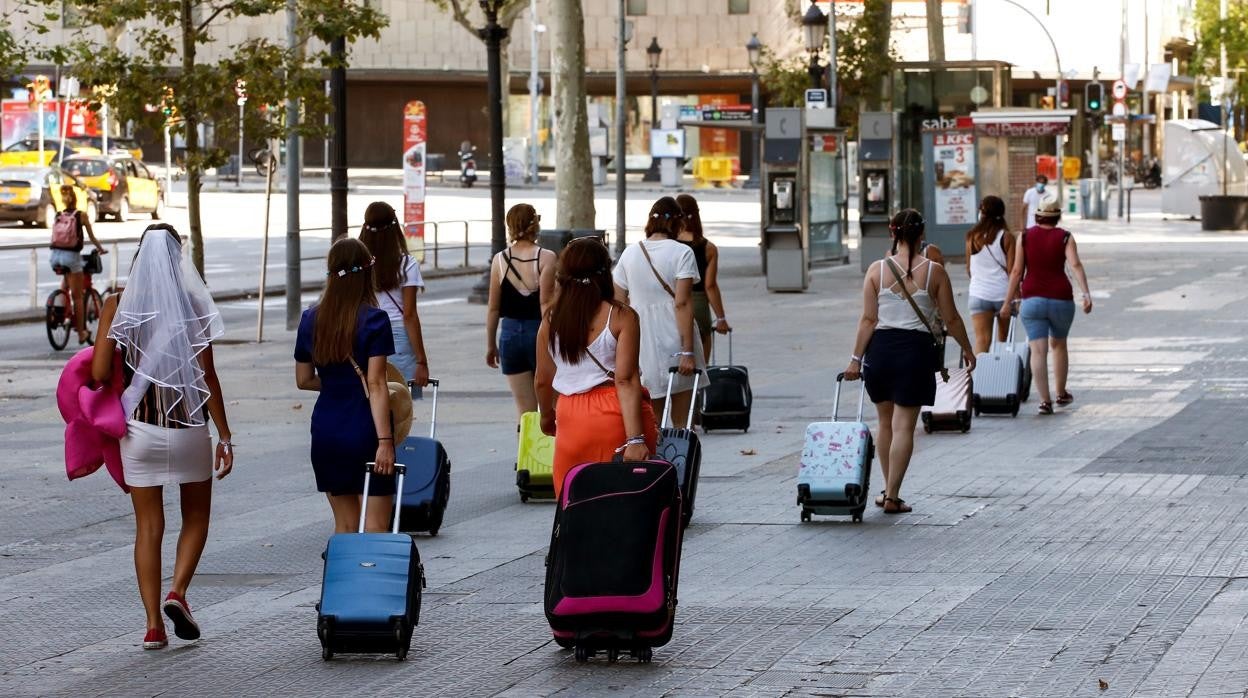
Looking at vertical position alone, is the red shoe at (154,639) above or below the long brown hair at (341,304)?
below

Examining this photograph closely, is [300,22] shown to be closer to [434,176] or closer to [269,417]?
[269,417]

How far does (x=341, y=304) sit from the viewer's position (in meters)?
7.65

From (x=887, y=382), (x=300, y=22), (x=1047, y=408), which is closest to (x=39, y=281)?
(x=300, y=22)

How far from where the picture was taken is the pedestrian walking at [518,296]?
37.3 feet

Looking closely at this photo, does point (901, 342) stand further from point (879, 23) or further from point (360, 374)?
point (879, 23)

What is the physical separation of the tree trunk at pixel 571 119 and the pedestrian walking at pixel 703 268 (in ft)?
64.7

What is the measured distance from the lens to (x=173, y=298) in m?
7.54

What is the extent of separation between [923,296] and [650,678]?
4203mm

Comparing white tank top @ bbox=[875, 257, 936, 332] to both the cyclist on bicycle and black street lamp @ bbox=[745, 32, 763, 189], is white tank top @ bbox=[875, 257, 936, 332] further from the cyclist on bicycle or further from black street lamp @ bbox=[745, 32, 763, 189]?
black street lamp @ bbox=[745, 32, 763, 189]

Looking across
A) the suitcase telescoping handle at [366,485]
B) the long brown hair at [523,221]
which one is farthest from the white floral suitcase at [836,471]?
the suitcase telescoping handle at [366,485]

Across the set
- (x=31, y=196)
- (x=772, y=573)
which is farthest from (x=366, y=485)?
(x=31, y=196)

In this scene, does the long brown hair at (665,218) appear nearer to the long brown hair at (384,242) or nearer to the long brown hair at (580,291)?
the long brown hair at (384,242)

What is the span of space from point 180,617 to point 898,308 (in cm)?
455

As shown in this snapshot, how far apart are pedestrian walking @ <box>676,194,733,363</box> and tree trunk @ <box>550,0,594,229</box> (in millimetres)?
19711
